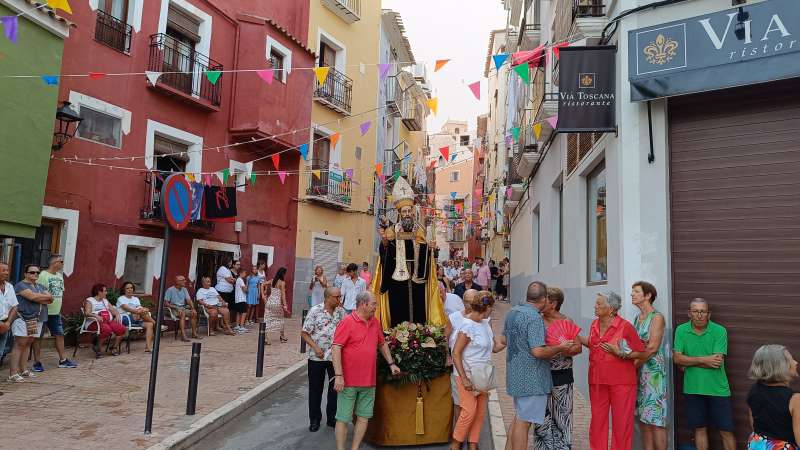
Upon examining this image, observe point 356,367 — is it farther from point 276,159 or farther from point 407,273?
point 276,159

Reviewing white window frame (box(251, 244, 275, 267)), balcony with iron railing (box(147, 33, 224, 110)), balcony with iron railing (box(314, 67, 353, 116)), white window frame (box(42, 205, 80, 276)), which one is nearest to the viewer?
white window frame (box(42, 205, 80, 276))

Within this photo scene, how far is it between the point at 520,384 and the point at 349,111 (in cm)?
1797

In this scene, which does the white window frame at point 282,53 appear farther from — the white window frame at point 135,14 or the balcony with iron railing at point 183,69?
the white window frame at point 135,14

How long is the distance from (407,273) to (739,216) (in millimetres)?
3537

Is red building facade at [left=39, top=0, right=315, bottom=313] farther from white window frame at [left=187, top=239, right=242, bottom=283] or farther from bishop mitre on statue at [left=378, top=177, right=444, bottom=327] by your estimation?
bishop mitre on statue at [left=378, top=177, right=444, bottom=327]

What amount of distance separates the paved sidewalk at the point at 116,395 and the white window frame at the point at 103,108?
4791mm

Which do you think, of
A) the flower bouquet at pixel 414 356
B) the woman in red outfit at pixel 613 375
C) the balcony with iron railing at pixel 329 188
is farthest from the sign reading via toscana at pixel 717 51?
the balcony with iron railing at pixel 329 188

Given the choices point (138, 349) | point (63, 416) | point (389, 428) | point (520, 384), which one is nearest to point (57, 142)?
point (138, 349)

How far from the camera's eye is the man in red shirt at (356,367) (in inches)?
221

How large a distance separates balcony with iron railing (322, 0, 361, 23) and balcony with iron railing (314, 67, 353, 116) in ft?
7.15

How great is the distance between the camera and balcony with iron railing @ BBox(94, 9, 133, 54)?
12625 millimetres

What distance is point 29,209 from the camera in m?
9.65

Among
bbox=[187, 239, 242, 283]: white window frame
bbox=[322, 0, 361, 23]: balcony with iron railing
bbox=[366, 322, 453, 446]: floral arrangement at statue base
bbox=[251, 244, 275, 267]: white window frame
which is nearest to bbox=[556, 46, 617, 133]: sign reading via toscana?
bbox=[366, 322, 453, 446]: floral arrangement at statue base

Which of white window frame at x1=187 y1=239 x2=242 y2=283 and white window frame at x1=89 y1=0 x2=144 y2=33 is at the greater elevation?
white window frame at x1=89 y1=0 x2=144 y2=33
